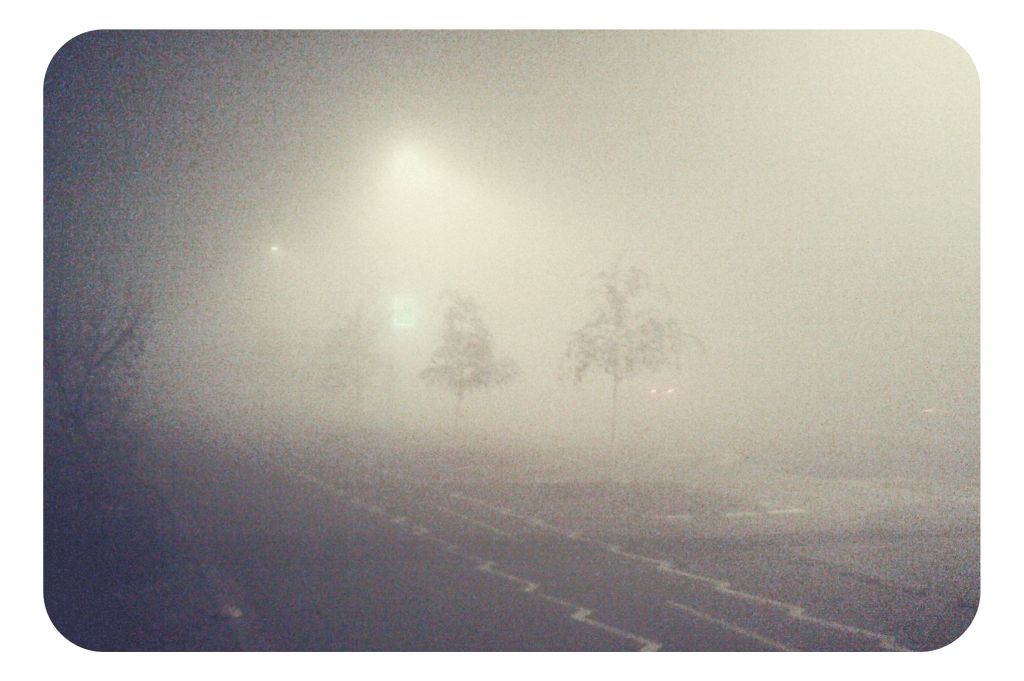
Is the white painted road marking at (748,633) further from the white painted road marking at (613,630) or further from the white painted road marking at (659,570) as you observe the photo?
the white painted road marking at (613,630)

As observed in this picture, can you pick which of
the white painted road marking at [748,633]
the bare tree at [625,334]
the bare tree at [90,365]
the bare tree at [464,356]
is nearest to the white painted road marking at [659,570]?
the white painted road marking at [748,633]

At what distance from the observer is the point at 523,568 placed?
12.7ft

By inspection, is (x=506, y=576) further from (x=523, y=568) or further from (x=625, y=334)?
(x=625, y=334)

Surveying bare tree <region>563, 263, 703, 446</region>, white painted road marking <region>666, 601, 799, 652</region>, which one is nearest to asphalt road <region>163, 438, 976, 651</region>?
white painted road marking <region>666, 601, 799, 652</region>

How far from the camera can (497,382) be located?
414cm

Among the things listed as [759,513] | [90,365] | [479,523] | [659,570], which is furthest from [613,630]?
[90,365]

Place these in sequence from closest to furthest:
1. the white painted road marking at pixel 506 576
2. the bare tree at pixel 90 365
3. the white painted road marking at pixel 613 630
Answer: the white painted road marking at pixel 613 630
the white painted road marking at pixel 506 576
the bare tree at pixel 90 365

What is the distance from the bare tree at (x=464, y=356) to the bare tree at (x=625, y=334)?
19.1 inches

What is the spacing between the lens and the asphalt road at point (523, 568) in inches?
141

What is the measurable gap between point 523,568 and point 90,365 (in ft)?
10.4

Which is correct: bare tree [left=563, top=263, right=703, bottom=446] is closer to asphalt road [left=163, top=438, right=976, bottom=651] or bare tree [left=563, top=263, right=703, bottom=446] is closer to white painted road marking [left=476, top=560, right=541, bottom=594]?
asphalt road [left=163, top=438, right=976, bottom=651]

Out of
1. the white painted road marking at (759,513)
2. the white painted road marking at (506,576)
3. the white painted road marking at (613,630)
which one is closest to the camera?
the white painted road marking at (613,630)

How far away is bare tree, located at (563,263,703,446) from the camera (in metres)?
4.08

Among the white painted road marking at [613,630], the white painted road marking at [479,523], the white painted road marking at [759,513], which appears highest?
the white painted road marking at [759,513]
